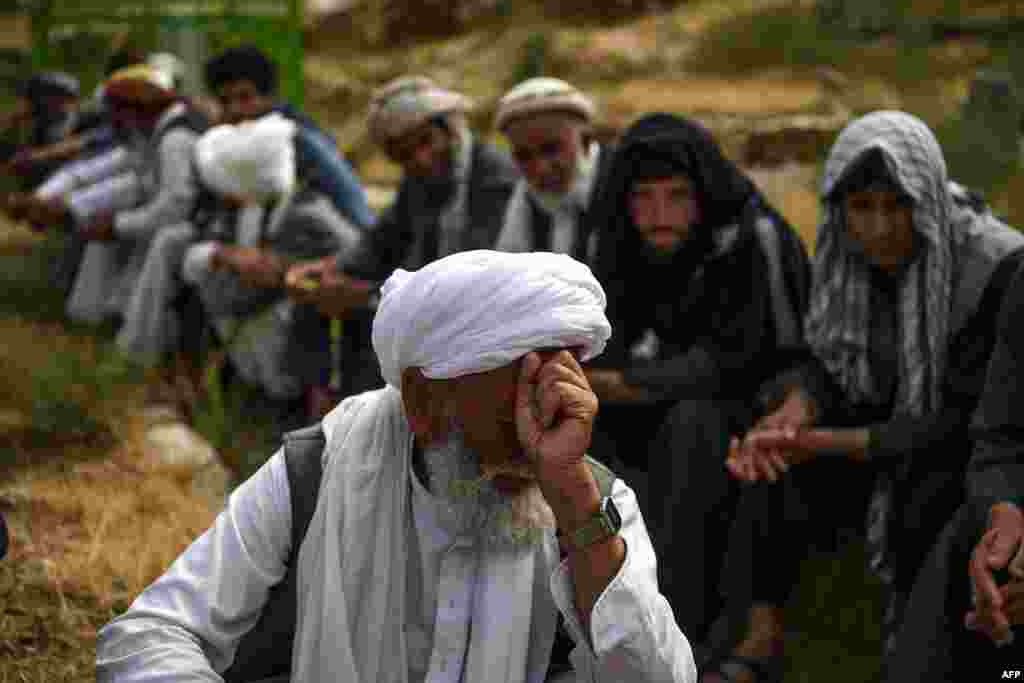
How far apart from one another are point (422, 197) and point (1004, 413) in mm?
3248

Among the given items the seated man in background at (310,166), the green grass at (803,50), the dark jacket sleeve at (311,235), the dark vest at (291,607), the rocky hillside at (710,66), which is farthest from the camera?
the green grass at (803,50)

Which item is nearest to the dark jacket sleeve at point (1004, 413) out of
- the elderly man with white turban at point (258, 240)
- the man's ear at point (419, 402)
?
the man's ear at point (419, 402)

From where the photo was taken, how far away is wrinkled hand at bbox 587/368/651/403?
14.8 ft

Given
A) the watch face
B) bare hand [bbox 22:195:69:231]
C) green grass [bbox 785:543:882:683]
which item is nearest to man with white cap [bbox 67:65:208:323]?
bare hand [bbox 22:195:69:231]

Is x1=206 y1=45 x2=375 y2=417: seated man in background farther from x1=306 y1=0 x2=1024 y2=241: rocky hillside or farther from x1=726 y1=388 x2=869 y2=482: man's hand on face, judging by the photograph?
x1=726 y1=388 x2=869 y2=482: man's hand on face

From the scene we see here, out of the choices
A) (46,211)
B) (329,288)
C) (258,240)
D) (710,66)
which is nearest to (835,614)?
(329,288)

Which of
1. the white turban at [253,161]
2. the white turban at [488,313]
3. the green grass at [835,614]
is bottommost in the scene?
the green grass at [835,614]

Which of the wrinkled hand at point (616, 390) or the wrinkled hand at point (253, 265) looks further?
the wrinkled hand at point (253, 265)

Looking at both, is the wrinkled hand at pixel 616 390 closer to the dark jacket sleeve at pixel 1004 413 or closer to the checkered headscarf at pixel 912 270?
the checkered headscarf at pixel 912 270

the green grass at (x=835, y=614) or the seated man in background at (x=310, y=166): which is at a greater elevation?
the seated man in background at (x=310, y=166)

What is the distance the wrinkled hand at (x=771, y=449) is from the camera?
398 cm

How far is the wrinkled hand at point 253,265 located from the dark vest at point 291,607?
3.86m

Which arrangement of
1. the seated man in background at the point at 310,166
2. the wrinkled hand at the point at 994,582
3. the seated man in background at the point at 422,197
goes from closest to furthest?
the wrinkled hand at the point at 994,582 → the seated man in background at the point at 422,197 → the seated man in background at the point at 310,166

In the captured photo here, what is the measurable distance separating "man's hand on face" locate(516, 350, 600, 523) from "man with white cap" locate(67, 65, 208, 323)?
5.25m
